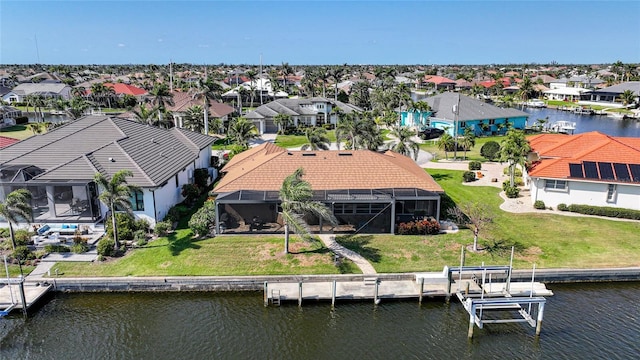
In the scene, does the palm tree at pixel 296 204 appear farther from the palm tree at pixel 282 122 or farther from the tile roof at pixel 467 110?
the tile roof at pixel 467 110

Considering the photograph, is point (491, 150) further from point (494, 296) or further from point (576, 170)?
point (494, 296)

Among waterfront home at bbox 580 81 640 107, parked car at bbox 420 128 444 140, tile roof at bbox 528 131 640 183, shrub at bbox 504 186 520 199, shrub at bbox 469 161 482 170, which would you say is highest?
waterfront home at bbox 580 81 640 107

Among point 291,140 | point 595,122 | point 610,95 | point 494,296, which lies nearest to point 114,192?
point 494,296

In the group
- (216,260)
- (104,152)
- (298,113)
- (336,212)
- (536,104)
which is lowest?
(216,260)

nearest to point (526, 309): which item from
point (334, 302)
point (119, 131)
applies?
point (334, 302)

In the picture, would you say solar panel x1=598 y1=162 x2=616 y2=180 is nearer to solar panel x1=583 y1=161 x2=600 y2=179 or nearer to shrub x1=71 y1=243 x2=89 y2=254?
solar panel x1=583 y1=161 x2=600 y2=179

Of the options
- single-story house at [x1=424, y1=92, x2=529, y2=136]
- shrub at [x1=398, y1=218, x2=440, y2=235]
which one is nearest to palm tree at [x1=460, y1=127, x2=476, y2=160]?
single-story house at [x1=424, y1=92, x2=529, y2=136]
